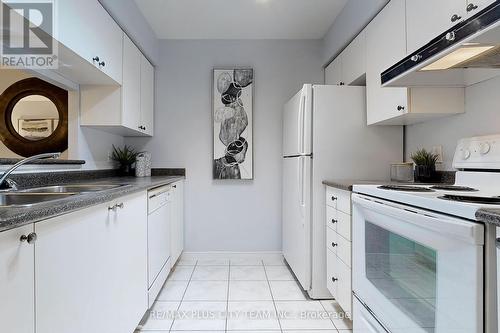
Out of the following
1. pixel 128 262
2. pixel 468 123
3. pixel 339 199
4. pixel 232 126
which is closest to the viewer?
pixel 128 262

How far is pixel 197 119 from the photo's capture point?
3389 millimetres

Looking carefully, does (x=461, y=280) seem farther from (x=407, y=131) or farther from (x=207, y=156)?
(x=207, y=156)

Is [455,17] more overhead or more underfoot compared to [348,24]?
more underfoot

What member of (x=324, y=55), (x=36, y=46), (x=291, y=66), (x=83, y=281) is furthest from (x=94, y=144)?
(x=324, y=55)

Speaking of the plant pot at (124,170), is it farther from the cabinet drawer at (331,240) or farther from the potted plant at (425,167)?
the potted plant at (425,167)

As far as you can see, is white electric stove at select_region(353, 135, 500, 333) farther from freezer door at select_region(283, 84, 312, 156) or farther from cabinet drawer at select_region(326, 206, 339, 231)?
freezer door at select_region(283, 84, 312, 156)

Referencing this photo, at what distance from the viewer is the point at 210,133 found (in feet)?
11.1

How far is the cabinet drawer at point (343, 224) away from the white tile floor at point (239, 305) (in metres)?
0.62

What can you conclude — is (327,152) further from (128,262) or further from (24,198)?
(24,198)

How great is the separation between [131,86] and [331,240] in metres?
2.13

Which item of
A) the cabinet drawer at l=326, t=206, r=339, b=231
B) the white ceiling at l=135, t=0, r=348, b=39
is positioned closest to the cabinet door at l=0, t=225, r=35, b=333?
the cabinet drawer at l=326, t=206, r=339, b=231

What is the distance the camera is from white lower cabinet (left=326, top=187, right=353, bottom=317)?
1.84m

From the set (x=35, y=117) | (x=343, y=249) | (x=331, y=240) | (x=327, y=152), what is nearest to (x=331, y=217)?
(x=331, y=240)

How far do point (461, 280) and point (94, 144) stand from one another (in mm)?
2713
